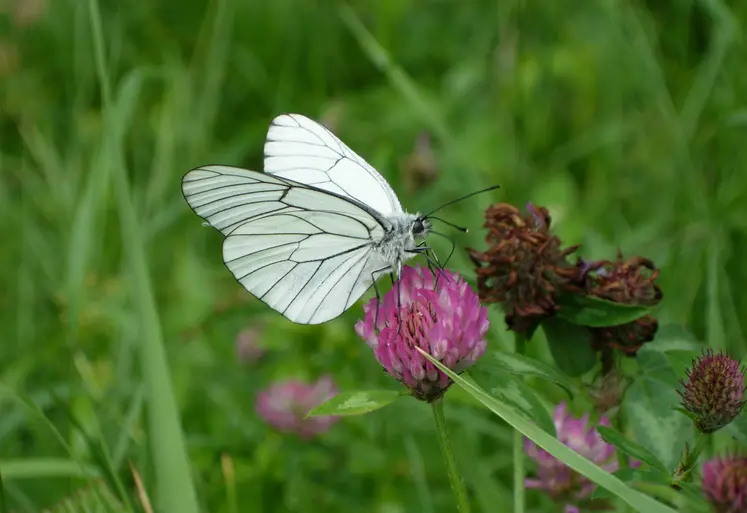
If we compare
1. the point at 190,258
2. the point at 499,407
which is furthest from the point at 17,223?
the point at 499,407

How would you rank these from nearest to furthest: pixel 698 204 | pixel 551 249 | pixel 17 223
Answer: pixel 551 249 → pixel 698 204 → pixel 17 223

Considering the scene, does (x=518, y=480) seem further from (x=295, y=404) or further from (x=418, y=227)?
(x=295, y=404)

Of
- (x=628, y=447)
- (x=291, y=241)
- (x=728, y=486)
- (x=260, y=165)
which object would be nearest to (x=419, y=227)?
(x=291, y=241)

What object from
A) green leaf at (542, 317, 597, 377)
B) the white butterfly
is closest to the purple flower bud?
green leaf at (542, 317, 597, 377)

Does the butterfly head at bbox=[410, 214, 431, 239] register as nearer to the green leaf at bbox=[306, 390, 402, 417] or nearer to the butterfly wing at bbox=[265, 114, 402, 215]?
the butterfly wing at bbox=[265, 114, 402, 215]

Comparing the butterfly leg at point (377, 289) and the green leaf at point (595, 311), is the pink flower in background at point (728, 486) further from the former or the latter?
the butterfly leg at point (377, 289)

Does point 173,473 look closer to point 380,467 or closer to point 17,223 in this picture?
point 380,467
